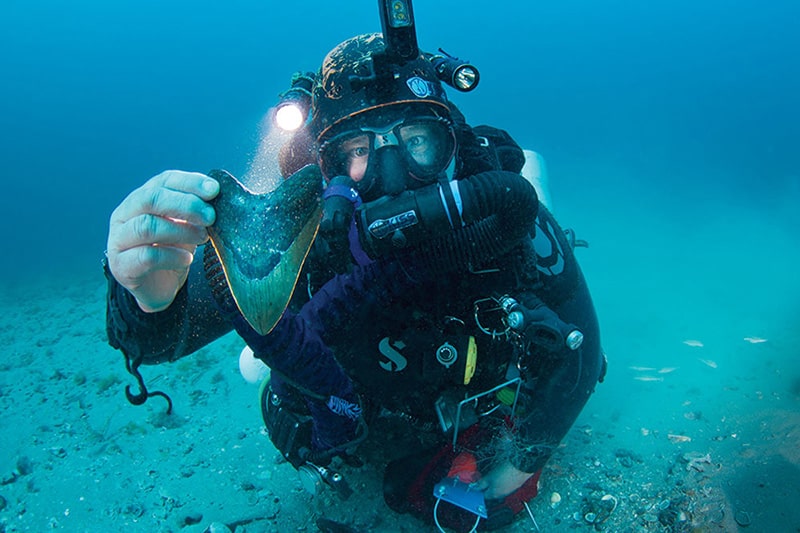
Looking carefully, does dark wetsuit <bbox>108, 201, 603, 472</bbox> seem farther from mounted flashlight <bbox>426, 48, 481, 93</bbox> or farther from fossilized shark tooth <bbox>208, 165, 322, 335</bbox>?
mounted flashlight <bbox>426, 48, 481, 93</bbox>

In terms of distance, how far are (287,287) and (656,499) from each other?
10.8 ft

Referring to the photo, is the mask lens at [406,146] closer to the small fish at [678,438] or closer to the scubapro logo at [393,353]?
the scubapro logo at [393,353]

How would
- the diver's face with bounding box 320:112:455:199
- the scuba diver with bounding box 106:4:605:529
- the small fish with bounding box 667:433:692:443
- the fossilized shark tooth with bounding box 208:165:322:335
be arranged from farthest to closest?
1. the small fish with bounding box 667:433:692:443
2. the diver's face with bounding box 320:112:455:199
3. the scuba diver with bounding box 106:4:605:529
4. the fossilized shark tooth with bounding box 208:165:322:335

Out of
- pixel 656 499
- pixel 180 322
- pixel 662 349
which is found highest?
pixel 180 322

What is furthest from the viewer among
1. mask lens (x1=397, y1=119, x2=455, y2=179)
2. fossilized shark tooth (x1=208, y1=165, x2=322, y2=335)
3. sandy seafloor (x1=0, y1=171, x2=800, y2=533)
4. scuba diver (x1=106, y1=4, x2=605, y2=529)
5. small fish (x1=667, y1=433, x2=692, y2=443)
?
small fish (x1=667, y1=433, x2=692, y2=443)

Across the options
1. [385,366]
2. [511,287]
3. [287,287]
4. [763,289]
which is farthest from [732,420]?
[763,289]

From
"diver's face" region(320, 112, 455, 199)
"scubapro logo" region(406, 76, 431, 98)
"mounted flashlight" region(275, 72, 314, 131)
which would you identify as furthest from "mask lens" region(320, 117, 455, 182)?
"mounted flashlight" region(275, 72, 314, 131)

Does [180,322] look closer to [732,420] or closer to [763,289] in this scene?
[732,420]

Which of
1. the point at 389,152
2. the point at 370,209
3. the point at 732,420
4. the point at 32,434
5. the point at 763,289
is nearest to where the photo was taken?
the point at 370,209

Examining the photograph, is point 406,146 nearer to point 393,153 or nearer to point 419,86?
point 393,153

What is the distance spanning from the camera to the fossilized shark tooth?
143 cm

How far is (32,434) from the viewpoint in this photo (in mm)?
4738

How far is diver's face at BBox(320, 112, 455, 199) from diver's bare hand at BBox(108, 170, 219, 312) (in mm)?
1306

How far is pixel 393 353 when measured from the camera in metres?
2.86
